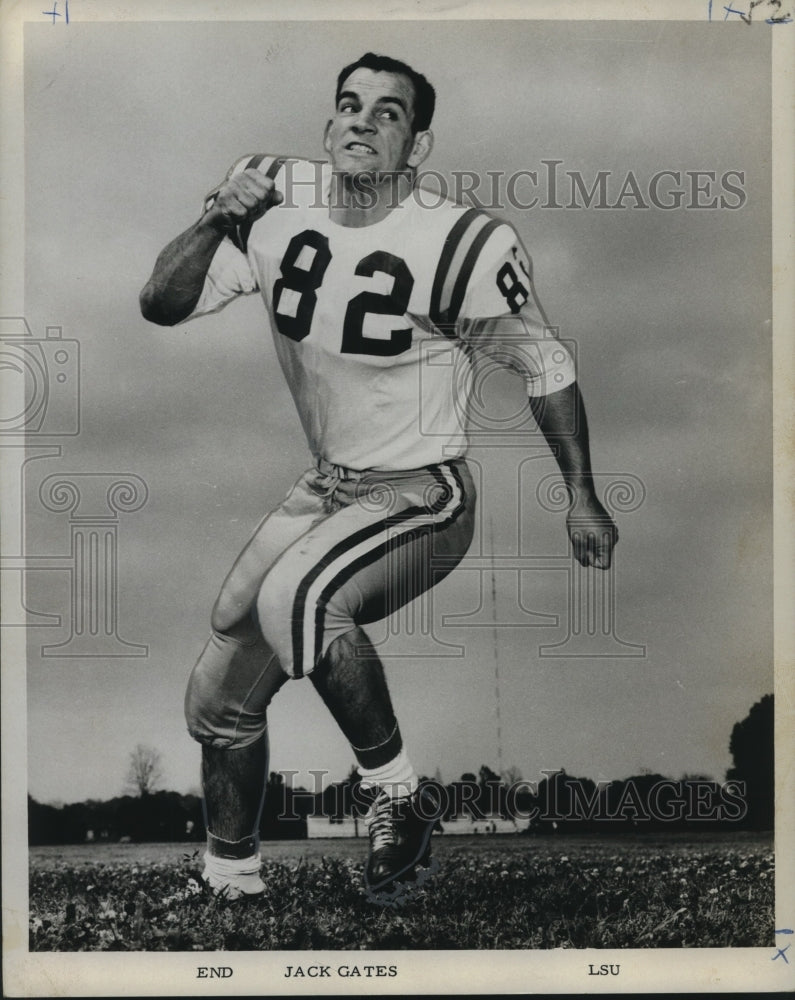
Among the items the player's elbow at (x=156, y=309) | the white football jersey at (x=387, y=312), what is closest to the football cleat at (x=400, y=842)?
the white football jersey at (x=387, y=312)

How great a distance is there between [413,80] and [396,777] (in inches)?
77.8

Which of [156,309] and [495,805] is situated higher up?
[156,309]

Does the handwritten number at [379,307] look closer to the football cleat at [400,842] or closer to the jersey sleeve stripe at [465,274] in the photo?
the jersey sleeve stripe at [465,274]

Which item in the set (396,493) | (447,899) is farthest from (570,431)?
(447,899)

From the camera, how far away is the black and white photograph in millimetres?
2787

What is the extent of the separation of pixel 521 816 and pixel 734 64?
2.22 m

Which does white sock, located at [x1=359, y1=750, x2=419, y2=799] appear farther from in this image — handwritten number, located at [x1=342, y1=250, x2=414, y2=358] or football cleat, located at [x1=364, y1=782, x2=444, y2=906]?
handwritten number, located at [x1=342, y1=250, x2=414, y2=358]

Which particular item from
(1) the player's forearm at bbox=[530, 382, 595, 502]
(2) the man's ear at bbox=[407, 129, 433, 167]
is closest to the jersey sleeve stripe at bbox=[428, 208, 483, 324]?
(2) the man's ear at bbox=[407, 129, 433, 167]

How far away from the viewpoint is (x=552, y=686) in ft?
9.16

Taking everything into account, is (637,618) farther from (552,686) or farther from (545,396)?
(545,396)

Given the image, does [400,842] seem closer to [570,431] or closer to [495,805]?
[495,805]

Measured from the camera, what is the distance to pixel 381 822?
9.16 feet

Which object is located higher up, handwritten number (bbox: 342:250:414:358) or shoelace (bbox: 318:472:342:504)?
handwritten number (bbox: 342:250:414:358)

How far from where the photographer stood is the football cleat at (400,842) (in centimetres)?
277
